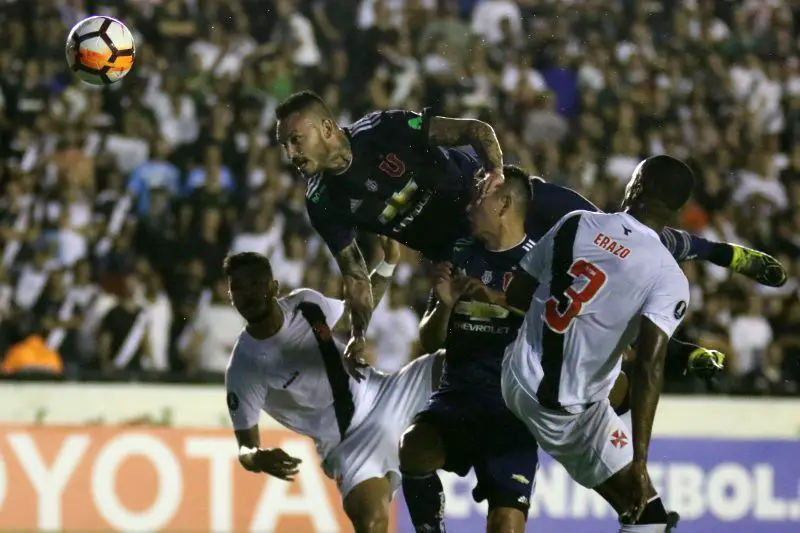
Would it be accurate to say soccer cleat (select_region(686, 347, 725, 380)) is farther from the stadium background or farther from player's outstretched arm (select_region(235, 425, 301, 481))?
the stadium background

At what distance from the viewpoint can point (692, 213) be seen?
14609mm

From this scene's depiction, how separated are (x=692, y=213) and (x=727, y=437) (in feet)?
9.85

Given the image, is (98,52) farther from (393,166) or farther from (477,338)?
(477,338)

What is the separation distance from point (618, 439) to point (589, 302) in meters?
0.77

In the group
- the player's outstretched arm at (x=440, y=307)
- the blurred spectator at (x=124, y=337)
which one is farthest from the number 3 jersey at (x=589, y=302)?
the blurred spectator at (x=124, y=337)

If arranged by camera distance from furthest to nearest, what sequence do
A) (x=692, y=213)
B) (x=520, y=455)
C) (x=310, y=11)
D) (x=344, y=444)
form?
(x=310, y=11) < (x=692, y=213) < (x=344, y=444) < (x=520, y=455)

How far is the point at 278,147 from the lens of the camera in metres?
14.3

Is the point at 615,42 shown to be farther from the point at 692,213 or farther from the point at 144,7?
the point at 144,7

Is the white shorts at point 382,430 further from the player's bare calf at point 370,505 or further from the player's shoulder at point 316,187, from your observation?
the player's shoulder at point 316,187

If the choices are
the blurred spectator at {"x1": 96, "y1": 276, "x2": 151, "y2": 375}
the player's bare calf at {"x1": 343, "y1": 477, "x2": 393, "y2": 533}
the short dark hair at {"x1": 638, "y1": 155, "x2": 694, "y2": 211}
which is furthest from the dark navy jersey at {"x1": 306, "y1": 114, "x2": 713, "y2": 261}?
the blurred spectator at {"x1": 96, "y1": 276, "x2": 151, "y2": 375}

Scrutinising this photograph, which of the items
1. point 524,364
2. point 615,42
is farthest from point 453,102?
point 524,364

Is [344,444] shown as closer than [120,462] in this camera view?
Yes

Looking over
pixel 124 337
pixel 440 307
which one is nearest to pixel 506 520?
pixel 440 307

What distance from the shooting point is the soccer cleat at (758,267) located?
7.49 metres
